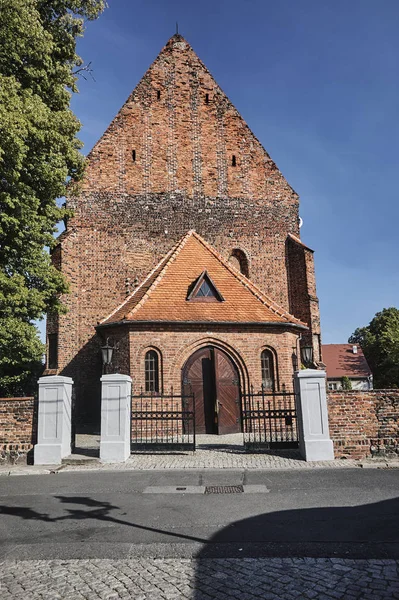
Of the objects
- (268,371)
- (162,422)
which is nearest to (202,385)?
(162,422)

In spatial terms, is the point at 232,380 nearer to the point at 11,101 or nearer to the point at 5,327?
the point at 5,327

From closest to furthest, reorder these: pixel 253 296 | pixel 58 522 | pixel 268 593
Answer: pixel 268 593 < pixel 58 522 < pixel 253 296

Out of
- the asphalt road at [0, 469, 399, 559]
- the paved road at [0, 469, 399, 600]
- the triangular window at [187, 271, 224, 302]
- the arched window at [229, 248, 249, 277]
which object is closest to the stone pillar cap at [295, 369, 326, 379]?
the asphalt road at [0, 469, 399, 559]

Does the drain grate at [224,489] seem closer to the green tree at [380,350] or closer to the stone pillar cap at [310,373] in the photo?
the stone pillar cap at [310,373]

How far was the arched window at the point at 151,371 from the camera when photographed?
1631cm

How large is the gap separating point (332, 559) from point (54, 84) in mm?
15039

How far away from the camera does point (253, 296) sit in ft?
60.1

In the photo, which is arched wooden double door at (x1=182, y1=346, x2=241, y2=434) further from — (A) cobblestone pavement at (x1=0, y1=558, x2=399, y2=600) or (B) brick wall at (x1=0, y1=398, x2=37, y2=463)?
(A) cobblestone pavement at (x1=0, y1=558, x2=399, y2=600)

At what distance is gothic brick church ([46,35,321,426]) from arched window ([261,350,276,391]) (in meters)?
0.04

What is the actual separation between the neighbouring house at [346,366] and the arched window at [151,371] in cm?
3070

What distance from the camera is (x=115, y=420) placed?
11555 mm

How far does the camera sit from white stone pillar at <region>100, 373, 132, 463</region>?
11289mm

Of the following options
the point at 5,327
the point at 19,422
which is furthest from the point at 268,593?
the point at 5,327

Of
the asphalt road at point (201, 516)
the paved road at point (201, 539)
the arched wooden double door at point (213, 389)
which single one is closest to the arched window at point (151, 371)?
the arched wooden double door at point (213, 389)
